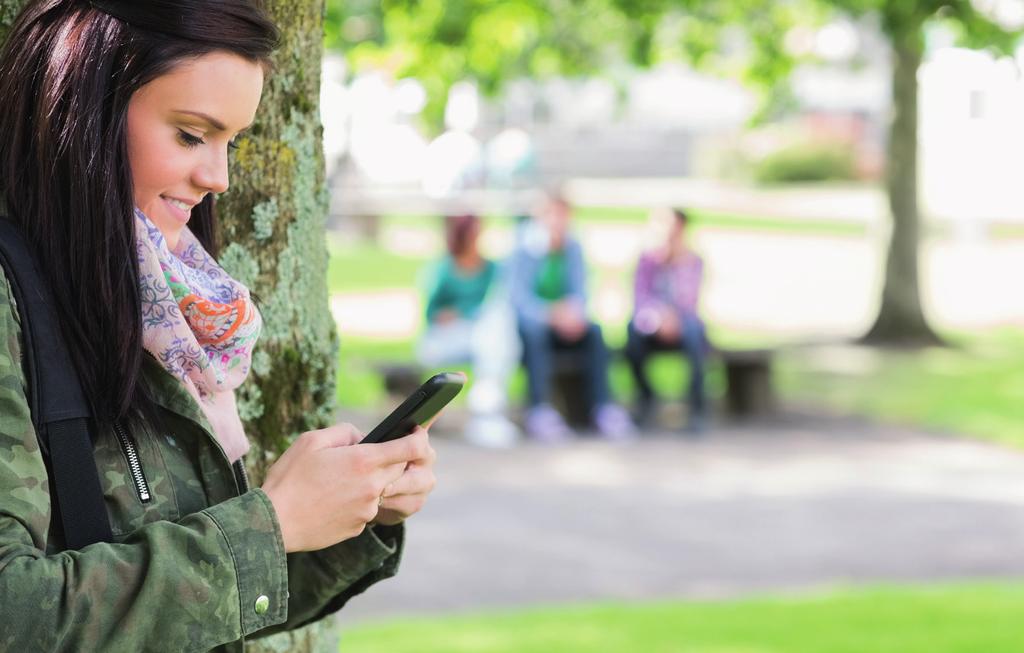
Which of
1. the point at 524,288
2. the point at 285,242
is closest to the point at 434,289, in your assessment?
the point at 524,288

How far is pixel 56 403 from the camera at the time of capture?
1.60 metres

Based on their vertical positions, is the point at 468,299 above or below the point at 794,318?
above

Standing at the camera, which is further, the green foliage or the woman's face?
the green foliage

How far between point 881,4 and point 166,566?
944 cm

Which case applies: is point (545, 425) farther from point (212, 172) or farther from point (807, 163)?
point (807, 163)

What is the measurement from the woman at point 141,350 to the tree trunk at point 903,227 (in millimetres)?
13969

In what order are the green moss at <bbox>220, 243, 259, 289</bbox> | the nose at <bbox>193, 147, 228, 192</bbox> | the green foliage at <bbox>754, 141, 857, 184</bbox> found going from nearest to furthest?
the nose at <bbox>193, 147, 228, 192</bbox>, the green moss at <bbox>220, 243, 259, 289</bbox>, the green foliage at <bbox>754, 141, 857, 184</bbox>

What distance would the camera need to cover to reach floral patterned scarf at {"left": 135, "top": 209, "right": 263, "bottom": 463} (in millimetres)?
1721

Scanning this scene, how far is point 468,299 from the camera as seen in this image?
1085cm

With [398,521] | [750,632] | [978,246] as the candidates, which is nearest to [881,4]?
[750,632]

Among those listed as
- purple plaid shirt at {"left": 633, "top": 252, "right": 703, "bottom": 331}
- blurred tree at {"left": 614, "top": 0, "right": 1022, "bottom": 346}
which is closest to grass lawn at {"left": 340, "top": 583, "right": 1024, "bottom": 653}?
purple plaid shirt at {"left": 633, "top": 252, "right": 703, "bottom": 331}

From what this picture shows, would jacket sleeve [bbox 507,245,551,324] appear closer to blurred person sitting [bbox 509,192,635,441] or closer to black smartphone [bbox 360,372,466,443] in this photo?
blurred person sitting [bbox 509,192,635,441]

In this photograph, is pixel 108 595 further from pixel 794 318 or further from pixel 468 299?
pixel 794 318

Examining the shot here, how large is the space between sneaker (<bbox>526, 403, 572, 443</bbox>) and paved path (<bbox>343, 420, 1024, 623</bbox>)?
25 cm
